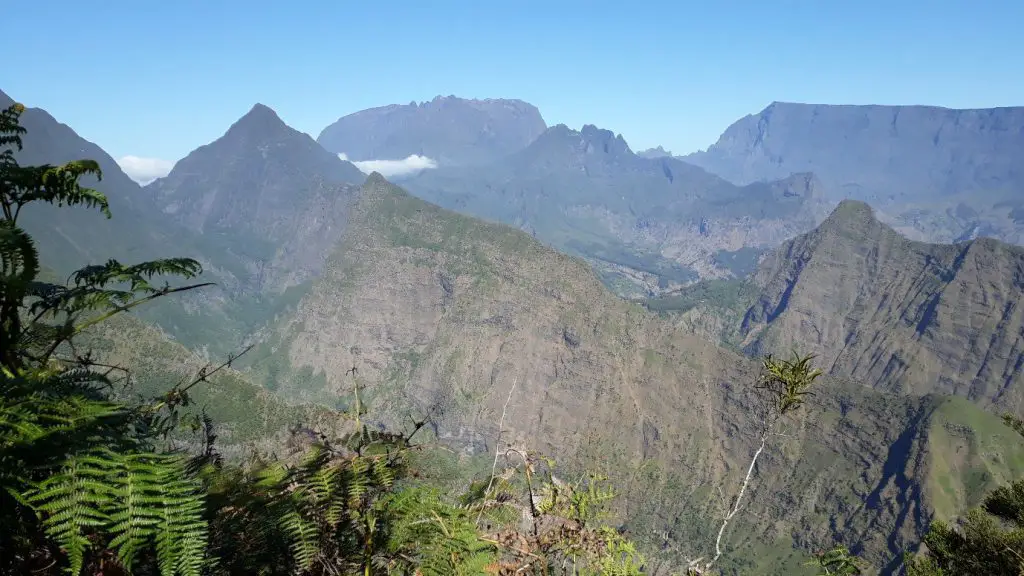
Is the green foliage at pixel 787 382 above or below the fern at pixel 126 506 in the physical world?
below

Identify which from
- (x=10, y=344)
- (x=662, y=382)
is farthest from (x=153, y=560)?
(x=662, y=382)

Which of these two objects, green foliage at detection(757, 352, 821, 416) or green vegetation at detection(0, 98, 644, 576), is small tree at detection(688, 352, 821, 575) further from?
green vegetation at detection(0, 98, 644, 576)

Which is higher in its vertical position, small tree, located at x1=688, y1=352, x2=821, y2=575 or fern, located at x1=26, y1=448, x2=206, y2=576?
fern, located at x1=26, y1=448, x2=206, y2=576

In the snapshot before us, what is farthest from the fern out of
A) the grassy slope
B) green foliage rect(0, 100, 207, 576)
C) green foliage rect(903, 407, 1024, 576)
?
the grassy slope

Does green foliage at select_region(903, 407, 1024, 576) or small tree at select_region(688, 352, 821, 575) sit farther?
green foliage at select_region(903, 407, 1024, 576)

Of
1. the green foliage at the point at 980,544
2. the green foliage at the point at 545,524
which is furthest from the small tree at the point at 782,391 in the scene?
the green foliage at the point at 980,544

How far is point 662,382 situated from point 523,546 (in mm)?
197952

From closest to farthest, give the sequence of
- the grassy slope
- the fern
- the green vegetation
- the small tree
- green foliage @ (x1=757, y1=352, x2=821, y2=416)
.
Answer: the fern → the green vegetation → the small tree → green foliage @ (x1=757, y1=352, x2=821, y2=416) → the grassy slope

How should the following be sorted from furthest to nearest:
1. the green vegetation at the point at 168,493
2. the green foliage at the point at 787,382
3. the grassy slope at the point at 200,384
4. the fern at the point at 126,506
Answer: the grassy slope at the point at 200,384 < the green foliage at the point at 787,382 < the green vegetation at the point at 168,493 < the fern at the point at 126,506

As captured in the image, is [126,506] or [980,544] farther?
[980,544]

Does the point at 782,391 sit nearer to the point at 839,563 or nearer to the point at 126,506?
the point at 839,563

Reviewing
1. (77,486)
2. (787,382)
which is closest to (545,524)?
(77,486)

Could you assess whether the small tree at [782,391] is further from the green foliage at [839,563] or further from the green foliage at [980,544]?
the green foliage at [980,544]

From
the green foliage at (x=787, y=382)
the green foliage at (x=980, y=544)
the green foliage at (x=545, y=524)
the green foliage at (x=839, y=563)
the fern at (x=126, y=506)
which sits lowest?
the green foliage at (x=980, y=544)
